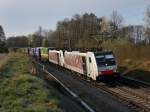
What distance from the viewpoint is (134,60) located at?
48.4 metres

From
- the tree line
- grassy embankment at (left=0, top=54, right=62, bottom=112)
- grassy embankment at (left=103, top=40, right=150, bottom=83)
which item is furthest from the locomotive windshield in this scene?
the tree line

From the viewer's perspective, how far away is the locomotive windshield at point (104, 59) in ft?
104

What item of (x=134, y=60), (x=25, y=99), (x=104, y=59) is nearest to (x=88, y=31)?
(x=134, y=60)

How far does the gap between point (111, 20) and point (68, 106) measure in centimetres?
8418

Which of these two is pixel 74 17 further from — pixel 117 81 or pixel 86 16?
pixel 117 81

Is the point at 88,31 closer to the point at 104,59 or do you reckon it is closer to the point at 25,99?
the point at 104,59

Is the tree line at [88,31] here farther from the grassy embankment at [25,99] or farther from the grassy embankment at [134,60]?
the grassy embankment at [25,99]

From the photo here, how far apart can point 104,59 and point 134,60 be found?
57.0 feet

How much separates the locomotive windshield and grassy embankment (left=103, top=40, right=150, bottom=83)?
4.58 metres

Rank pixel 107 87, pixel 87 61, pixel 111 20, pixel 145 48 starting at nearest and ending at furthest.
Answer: pixel 107 87 < pixel 87 61 < pixel 145 48 < pixel 111 20

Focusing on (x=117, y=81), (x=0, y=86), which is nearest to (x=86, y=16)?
(x=117, y=81)

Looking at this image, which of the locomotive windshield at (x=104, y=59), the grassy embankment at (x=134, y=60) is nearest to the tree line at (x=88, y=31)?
the grassy embankment at (x=134, y=60)

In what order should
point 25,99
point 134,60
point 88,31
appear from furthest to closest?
point 88,31, point 134,60, point 25,99

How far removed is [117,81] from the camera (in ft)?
113
